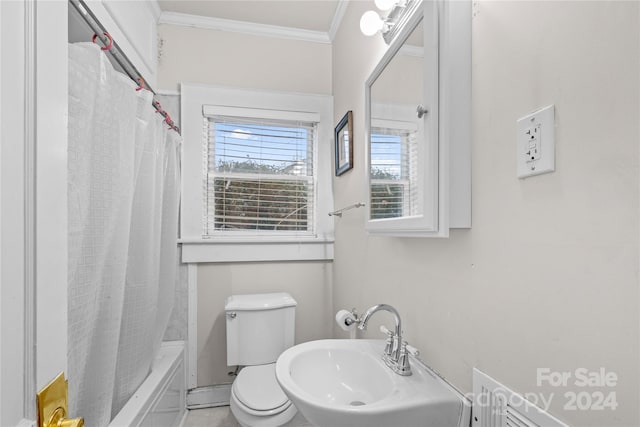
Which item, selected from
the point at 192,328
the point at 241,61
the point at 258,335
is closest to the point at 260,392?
the point at 258,335

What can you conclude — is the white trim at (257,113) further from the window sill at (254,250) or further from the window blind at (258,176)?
the window sill at (254,250)

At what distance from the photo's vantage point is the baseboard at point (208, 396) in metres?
2.00

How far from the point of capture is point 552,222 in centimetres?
61

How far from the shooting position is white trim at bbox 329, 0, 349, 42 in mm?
1894

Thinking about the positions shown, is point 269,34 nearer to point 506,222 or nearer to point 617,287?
point 506,222

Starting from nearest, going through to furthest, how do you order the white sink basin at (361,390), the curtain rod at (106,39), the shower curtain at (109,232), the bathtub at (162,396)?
the white sink basin at (361,390)
the shower curtain at (109,232)
the curtain rod at (106,39)
the bathtub at (162,396)

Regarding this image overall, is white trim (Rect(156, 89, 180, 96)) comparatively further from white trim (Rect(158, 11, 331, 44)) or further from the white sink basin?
the white sink basin

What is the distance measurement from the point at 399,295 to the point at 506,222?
0.59m

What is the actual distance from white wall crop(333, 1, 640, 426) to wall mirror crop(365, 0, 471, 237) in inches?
1.5

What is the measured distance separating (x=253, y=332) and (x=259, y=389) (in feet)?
1.07

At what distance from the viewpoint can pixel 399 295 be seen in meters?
1.23

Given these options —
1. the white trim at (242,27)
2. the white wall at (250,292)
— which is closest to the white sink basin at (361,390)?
the white wall at (250,292)

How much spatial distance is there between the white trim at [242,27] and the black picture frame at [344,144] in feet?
2.40

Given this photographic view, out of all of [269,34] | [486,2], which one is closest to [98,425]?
[486,2]
